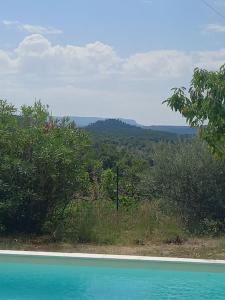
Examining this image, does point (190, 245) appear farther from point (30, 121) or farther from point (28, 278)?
point (30, 121)

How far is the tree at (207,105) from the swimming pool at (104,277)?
2.17 metres

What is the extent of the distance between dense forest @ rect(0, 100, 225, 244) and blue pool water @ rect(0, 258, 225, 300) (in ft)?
6.32

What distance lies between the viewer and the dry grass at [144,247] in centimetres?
1073

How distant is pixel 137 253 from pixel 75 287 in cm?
202

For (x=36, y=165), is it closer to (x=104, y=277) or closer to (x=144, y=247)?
(x=144, y=247)

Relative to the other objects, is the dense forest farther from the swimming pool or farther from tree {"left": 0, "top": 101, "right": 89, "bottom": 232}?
the swimming pool

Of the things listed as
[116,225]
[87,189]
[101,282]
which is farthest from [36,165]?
[101,282]

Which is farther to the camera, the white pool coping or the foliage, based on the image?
the foliage

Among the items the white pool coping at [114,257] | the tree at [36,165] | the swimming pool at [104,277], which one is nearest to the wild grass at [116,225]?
the tree at [36,165]

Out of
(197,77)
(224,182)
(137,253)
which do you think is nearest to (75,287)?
(137,253)

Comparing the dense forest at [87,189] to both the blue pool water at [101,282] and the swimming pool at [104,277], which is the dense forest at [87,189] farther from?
the blue pool water at [101,282]

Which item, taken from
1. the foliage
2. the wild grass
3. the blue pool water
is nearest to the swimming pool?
the blue pool water

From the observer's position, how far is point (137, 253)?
426 inches

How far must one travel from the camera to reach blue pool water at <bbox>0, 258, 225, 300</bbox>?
8.65 m
